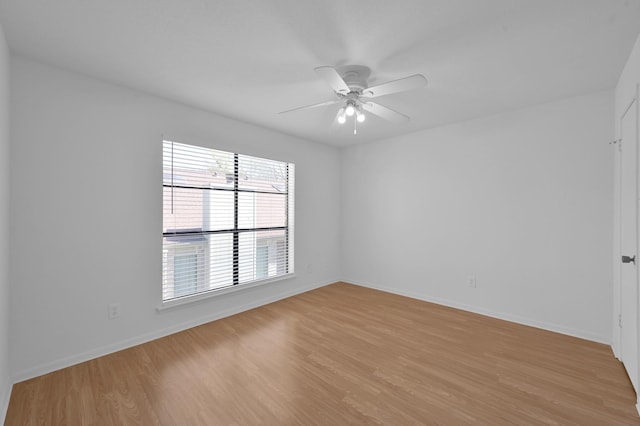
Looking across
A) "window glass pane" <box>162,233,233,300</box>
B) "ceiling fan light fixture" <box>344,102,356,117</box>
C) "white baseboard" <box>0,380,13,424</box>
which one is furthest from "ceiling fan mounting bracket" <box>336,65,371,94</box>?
"white baseboard" <box>0,380,13,424</box>

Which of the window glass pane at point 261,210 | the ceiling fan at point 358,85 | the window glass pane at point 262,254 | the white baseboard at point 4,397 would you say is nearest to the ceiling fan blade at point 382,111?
the ceiling fan at point 358,85

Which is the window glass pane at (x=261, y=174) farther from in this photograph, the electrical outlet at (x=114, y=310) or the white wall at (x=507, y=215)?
the electrical outlet at (x=114, y=310)

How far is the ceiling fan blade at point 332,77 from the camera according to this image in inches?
70.9

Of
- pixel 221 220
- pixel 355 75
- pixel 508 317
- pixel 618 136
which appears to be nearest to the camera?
→ pixel 355 75

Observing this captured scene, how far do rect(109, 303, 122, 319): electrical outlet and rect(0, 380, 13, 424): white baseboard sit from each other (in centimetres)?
70

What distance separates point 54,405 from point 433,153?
4492 mm

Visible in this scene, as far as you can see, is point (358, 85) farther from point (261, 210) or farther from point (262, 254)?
point (262, 254)

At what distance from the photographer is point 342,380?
2.10 m

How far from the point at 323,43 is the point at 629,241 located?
2721 mm

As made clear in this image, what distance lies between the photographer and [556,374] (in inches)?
85.3

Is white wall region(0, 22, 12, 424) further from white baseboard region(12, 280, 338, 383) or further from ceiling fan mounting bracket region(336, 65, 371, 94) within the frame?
ceiling fan mounting bracket region(336, 65, 371, 94)

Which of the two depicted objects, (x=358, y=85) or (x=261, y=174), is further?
(x=261, y=174)

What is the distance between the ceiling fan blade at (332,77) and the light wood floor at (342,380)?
2216 millimetres

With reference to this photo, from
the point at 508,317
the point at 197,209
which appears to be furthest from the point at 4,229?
the point at 508,317
